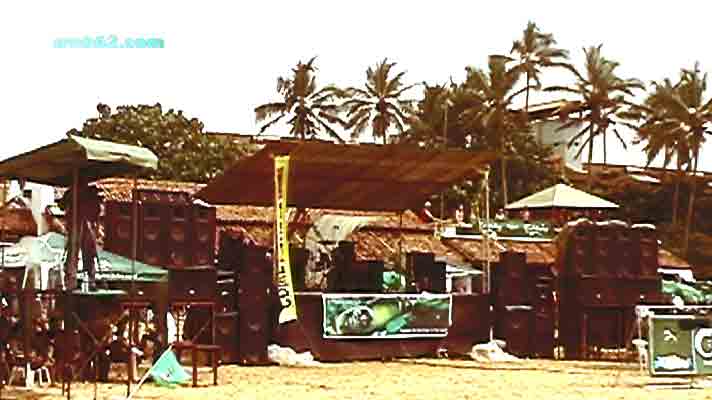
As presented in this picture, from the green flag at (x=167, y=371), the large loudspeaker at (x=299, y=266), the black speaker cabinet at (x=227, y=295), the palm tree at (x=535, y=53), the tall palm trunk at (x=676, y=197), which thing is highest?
the palm tree at (x=535, y=53)

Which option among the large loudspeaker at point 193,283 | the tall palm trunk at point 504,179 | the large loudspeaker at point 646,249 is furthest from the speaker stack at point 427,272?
the tall palm trunk at point 504,179

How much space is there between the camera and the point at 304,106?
5356 cm

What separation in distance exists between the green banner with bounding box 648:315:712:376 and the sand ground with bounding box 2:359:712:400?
0.84 ft

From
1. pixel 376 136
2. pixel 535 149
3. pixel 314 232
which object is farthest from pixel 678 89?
pixel 314 232

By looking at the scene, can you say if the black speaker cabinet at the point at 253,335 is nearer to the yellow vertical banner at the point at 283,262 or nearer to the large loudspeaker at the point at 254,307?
the large loudspeaker at the point at 254,307

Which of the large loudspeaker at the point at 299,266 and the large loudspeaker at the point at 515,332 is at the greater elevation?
the large loudspeaker at the point at 299,266

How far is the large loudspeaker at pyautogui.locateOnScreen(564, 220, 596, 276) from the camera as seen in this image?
20.6 meters

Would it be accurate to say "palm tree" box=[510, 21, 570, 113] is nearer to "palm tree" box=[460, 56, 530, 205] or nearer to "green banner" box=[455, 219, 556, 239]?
"palm tree" box=[460, 56, 530, 205]

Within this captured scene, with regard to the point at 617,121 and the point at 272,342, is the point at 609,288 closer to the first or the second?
the point at 272,342

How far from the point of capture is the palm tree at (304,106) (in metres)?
53.4

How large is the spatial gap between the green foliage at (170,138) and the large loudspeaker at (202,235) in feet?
80.4

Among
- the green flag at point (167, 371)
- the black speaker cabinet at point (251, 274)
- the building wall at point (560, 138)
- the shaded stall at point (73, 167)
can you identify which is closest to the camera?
the shaded stall at point (73, 167)

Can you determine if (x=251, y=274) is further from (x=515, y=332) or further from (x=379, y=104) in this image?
(x=379, y=104)

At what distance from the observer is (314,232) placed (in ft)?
78.4
